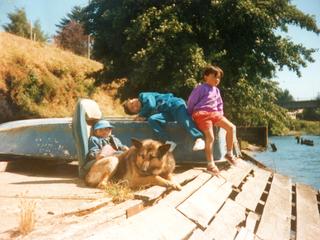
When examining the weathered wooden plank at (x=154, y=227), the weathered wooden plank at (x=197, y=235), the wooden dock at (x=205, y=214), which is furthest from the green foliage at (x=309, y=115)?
the weathered wooden plank at (x=154, y=227)

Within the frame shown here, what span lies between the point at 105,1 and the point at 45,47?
15.6m

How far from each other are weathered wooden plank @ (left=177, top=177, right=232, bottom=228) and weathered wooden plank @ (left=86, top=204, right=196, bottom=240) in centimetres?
23

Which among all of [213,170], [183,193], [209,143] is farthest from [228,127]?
[183,193]

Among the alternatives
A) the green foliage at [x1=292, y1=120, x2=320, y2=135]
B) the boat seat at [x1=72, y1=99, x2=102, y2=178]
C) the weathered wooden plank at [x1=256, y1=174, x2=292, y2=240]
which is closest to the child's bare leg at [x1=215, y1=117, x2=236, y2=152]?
the weathered wooden plank at [x1=256, y1=174, x2=292, y2=240]

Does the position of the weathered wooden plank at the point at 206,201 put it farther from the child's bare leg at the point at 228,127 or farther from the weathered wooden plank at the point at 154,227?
the child's bare leg at the point at 228,127

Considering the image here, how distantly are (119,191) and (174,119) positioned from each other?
2.67 meters

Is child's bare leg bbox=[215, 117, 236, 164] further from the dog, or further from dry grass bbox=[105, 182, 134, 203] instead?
dry grass bbox=[105, 182, 134, 203]

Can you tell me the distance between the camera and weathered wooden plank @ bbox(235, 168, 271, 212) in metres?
5.57

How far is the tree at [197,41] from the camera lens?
640 inches

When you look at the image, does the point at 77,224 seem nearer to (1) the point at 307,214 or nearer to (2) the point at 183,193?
(2) the point at 183,193

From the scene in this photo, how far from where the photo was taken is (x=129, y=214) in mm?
3369

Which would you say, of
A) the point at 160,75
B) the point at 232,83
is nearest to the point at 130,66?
the point at 160,75

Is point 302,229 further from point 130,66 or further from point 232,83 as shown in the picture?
point 130,66

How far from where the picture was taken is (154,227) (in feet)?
10.2
